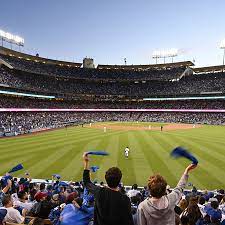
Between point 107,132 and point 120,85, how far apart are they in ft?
199

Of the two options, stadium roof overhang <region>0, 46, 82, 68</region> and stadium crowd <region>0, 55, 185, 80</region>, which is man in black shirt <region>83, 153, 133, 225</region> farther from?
stadium crowd <region>0, 55, 185, 80</region>

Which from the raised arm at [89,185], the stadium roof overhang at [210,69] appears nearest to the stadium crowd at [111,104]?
the stadium roof overhang at [210,69]

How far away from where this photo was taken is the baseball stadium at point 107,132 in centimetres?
852

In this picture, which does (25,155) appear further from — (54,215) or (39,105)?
(39,105)

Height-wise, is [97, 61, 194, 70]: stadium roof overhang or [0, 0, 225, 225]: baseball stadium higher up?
Answer: [97, 61, 194, 70]: stadium roof overhang

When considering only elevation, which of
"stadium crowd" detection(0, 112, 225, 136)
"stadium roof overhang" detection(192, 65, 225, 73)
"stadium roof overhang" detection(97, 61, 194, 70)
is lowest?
"stadium crowd" detection(0, 112, 225, 136)

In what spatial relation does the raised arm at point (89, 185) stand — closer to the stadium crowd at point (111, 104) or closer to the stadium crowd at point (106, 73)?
the stadium crowd at point (111, 104)

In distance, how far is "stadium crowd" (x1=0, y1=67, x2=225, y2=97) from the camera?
8256 centimetres

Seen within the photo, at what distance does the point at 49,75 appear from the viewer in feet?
286

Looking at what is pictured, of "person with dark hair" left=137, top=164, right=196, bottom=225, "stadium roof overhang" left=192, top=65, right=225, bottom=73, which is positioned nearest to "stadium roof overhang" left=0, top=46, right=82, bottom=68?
"stadium roof overhang" left=192, top=65, right=225, bottom=73

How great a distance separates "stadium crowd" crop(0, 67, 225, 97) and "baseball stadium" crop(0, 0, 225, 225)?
1.30ft

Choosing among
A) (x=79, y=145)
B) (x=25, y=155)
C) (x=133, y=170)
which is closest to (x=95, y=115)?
(x=79, y=145)

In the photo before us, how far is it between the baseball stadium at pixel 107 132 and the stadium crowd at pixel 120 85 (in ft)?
1.30

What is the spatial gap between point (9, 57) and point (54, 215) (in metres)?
77.9
